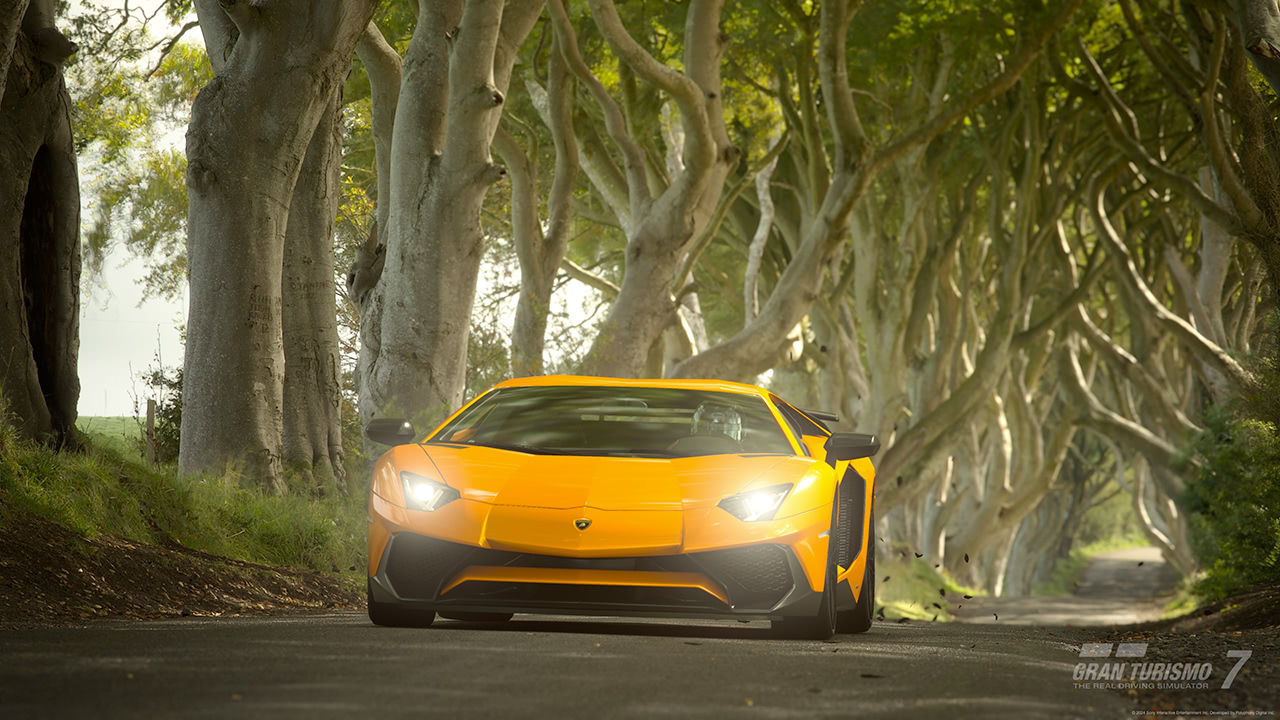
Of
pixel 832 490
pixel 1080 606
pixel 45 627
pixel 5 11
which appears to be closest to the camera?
pixel 45 627

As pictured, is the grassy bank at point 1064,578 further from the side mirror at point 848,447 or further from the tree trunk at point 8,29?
the tree trunk at point 8,29

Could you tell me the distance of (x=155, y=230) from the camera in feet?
102

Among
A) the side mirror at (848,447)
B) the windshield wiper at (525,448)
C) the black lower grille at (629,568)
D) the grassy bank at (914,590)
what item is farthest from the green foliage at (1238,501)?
the windshield wiper at (525,448)

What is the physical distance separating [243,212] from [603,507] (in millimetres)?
5457

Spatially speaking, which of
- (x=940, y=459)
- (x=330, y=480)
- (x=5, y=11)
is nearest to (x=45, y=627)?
(x=5, y=11)

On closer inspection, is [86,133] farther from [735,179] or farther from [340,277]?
[735,179]

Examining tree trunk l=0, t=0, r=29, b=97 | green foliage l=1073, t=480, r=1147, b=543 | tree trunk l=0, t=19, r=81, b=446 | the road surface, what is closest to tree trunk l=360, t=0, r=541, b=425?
tree trunk l=0, t=19, r=81, b=446

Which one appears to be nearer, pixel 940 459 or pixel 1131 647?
pixel 1131 647

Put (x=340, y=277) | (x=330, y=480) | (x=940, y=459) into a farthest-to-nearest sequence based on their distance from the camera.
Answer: (x=340, y=277) < (x=940, y=459) < (x=330, y=480)

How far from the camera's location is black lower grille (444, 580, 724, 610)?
6246 millimetres

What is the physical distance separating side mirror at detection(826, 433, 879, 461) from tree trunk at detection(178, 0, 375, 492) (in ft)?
16.5

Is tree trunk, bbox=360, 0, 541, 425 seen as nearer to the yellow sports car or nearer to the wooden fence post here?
the wooden fence post

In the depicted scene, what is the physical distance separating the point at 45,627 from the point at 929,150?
67.8 feet

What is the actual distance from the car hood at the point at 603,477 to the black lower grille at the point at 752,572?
0.26 m
